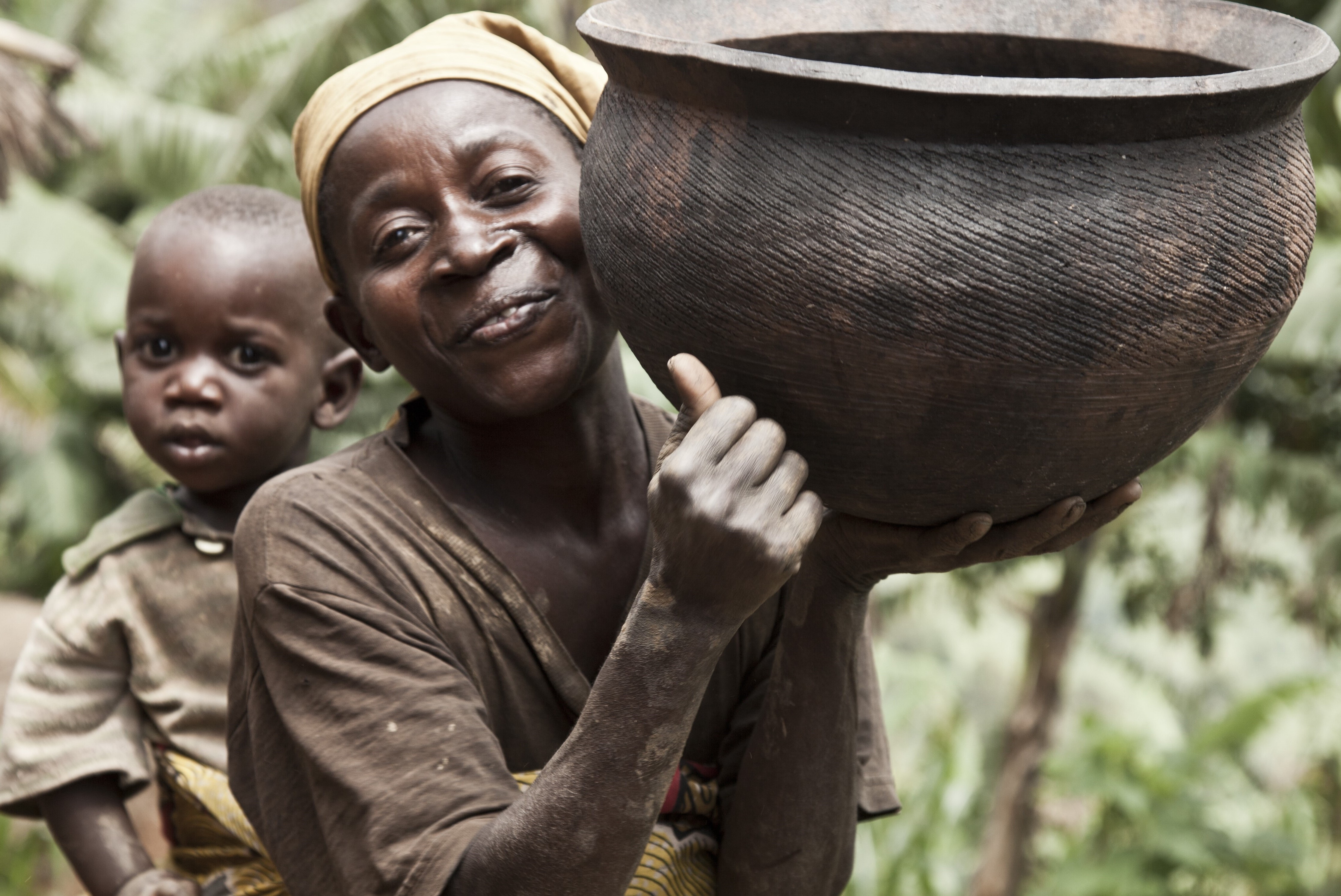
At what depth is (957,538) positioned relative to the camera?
151 cm

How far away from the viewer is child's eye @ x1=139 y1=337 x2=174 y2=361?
8.60 ft

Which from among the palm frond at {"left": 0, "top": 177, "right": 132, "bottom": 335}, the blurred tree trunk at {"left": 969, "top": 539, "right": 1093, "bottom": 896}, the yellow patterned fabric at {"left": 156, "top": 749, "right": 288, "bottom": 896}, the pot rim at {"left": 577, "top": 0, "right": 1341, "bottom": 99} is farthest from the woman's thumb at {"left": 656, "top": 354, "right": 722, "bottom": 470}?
the palm frond at {"left": 0, "top": 177, "right": 132, "bottom": 335}

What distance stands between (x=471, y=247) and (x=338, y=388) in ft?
3.65

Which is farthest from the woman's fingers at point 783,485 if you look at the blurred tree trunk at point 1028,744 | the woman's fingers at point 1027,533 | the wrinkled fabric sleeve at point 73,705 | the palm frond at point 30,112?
the blurred tree trunk at point 1028,744

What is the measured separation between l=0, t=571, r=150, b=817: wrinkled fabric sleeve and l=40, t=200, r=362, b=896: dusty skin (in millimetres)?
60

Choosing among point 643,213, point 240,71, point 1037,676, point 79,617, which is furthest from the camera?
point 240,71

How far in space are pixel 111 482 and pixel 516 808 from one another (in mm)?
9806

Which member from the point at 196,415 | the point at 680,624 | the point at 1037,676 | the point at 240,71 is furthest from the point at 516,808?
the point at 240,71

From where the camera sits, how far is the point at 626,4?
5.58 ft

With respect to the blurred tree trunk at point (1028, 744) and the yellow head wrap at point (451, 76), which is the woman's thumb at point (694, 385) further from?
the blurred tree trunk at point (1028, 744)

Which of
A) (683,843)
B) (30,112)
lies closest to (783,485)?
(683,843)

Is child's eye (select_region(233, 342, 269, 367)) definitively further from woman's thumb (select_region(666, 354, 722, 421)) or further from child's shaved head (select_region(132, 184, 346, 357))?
woman's thumb (select_region(666, 354, 722, 421))

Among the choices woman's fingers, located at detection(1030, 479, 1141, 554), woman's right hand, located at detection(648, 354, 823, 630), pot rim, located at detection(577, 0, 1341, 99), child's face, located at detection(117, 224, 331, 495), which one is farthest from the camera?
child's face, located at detection(117, 224, 331, 495)

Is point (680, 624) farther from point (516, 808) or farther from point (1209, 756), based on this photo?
point (1209, 756)
